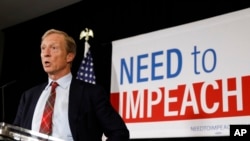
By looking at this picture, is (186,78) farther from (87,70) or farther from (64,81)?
(64,81)

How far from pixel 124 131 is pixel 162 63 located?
201cm

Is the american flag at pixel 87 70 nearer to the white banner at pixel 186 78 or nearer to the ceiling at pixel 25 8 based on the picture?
the white banner at pixel 186 78

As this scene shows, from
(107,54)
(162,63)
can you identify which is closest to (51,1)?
(107,54)

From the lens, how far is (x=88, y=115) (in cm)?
166

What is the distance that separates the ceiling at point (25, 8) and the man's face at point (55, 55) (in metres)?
2.90

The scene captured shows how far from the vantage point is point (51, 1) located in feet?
15.3

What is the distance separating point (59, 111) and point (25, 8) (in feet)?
11.5

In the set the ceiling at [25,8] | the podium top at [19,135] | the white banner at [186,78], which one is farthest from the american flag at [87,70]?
the podium top at [19,135]

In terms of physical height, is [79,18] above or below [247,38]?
above

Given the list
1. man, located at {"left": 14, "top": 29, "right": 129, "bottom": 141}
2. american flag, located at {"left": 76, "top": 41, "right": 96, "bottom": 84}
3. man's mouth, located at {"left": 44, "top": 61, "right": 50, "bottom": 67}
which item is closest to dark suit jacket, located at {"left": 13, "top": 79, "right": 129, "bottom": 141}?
man, located at {"left": 14, "top": 29, "right": 129, "bottom": 141}

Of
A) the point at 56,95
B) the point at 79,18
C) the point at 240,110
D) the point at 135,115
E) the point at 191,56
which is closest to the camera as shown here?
the point at 56,95

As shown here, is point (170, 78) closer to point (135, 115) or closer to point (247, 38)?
point (135, 115)

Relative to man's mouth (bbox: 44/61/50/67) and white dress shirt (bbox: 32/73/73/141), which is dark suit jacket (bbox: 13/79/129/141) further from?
man's mouth (bbox: 44/61/50/67)

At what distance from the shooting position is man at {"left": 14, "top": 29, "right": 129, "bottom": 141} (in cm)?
160
